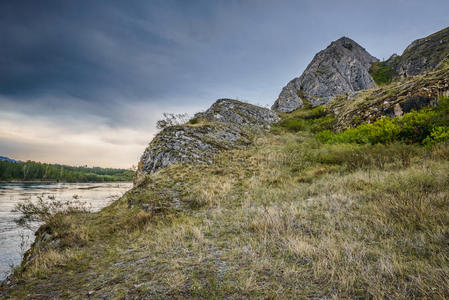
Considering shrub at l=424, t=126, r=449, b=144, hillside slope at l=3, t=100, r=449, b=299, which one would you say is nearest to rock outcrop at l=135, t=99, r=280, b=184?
hillside slope at l=3, t=100, r=449, b=299

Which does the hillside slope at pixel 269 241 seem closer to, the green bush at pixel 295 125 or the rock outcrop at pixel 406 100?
the rock outcrop at pixel 406 100

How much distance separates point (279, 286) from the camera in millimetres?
2254

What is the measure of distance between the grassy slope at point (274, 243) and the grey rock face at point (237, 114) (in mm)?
11409

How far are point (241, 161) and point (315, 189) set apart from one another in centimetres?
505

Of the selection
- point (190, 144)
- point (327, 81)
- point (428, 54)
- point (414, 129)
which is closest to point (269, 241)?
point (190, 144)

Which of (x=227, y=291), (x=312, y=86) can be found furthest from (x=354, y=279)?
(x=312, y=86)

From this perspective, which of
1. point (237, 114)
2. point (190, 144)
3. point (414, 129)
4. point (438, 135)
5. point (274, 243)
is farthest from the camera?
point (237, 114)

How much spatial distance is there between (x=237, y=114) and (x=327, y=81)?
33711 mm

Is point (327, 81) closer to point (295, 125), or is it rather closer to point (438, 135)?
point (295, 125)

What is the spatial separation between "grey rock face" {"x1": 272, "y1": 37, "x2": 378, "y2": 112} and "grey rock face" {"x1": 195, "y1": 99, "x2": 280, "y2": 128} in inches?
592

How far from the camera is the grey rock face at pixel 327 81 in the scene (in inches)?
1523

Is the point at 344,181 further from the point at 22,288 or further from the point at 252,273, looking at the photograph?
the point at 22,288

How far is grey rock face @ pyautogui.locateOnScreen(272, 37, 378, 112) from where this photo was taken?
1523 inches

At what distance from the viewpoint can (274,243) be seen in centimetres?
346
